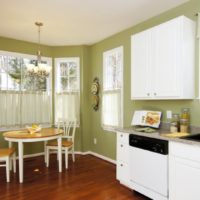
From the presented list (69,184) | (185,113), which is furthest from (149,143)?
(69,184)

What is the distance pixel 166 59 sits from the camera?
8.79ft

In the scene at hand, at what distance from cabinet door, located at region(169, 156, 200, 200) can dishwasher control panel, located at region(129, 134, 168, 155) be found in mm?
138

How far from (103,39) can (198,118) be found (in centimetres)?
269

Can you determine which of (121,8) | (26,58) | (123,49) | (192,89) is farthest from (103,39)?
(192,89)

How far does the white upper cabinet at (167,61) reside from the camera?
99.5 inches

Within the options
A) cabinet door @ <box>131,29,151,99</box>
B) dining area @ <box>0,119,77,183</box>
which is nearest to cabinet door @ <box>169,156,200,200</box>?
cabinet door @ <box>131,29,151,99</box>

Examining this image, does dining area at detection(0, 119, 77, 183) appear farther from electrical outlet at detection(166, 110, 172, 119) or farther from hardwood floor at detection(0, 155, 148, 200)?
electrical outlet at detection(166, 110, 172, 119)

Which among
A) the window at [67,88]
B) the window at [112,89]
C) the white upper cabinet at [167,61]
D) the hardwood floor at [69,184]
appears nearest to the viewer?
the white upper cabinet at [167,61]

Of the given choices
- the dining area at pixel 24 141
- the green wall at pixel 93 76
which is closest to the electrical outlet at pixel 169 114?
the green wall at pixel 93 76

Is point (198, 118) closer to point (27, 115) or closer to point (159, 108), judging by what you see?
point (159, 108)

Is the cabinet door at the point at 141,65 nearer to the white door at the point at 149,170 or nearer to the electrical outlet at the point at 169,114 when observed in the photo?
the electrical outlet at the point at 169,114

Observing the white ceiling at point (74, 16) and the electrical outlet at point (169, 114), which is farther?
the electrical outlet at point (169, 114)

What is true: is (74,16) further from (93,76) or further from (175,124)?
(175,124)

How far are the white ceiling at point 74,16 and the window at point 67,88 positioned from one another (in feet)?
2.45
